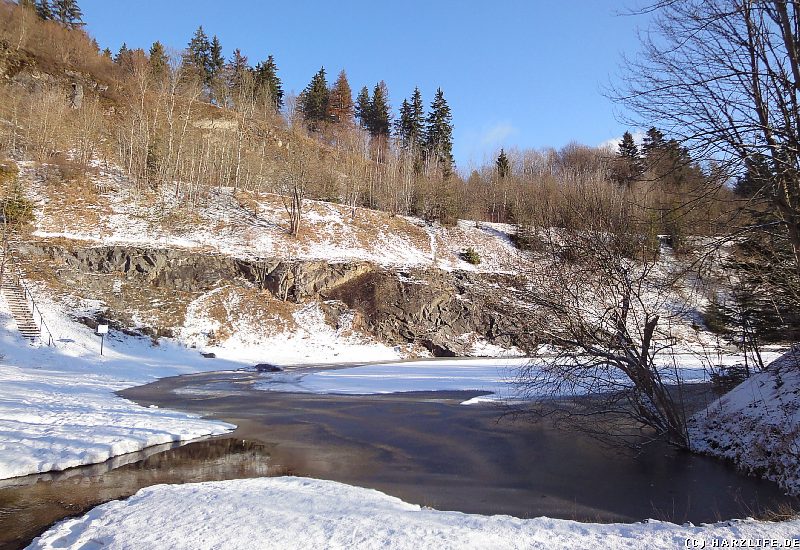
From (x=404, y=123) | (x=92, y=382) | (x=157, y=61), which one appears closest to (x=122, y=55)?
(x=157, y=61)

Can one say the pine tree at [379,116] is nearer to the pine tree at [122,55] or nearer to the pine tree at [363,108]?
the pine tree at [363,108]

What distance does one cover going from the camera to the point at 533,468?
871 centimetres

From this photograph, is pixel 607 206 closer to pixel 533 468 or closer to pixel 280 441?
pixel 533 468

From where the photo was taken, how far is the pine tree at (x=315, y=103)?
3046 inches

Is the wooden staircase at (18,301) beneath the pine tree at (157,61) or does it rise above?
beneath

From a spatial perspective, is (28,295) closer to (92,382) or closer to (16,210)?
(16,210)

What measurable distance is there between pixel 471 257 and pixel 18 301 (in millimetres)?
32053

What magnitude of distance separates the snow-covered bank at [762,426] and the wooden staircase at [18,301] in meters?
Result: 26.3

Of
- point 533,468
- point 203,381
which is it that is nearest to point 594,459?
point 533,468

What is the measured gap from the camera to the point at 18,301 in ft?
82.4

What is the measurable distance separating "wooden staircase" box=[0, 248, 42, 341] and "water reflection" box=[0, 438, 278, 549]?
718 inches

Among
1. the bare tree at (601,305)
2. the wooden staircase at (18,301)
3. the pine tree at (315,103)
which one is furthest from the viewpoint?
the pine tree at (315,103)

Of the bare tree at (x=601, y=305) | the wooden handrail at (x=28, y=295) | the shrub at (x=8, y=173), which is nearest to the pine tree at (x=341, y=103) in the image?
the shrub at (x=8, y=173)

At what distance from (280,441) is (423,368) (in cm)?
1364
